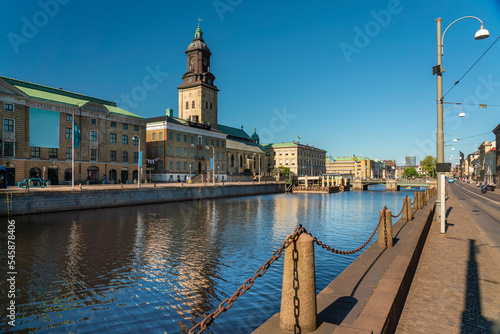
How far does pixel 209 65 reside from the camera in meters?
99.0

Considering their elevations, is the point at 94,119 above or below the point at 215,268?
above

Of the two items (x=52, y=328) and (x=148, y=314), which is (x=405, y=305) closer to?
(x=148, y=314)

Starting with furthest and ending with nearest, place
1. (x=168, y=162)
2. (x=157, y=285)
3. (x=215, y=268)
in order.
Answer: (x=168, y=162)
(x=215, y=268)
(x=157, y=285)

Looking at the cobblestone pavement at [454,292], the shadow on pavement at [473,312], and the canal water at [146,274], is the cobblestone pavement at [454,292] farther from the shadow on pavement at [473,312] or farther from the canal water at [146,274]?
the canal water at [146,274]

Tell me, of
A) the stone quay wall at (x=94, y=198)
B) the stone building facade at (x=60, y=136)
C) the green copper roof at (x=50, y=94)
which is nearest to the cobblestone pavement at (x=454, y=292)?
the stone quay wall at (x=94, y=198)

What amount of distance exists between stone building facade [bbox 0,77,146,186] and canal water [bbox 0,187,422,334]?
2325cm

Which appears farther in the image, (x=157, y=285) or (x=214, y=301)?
(x=157, y=285)

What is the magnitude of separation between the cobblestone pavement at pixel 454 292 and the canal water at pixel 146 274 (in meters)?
3.97

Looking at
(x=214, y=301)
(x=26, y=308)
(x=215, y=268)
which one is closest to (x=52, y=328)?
(x=26, y=308)

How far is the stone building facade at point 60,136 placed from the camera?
143ft

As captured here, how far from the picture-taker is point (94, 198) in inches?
1443

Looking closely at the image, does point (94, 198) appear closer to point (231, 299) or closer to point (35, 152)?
point (35, 152)

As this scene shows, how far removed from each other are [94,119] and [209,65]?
173 ft

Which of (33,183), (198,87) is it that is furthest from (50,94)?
(198,87)
